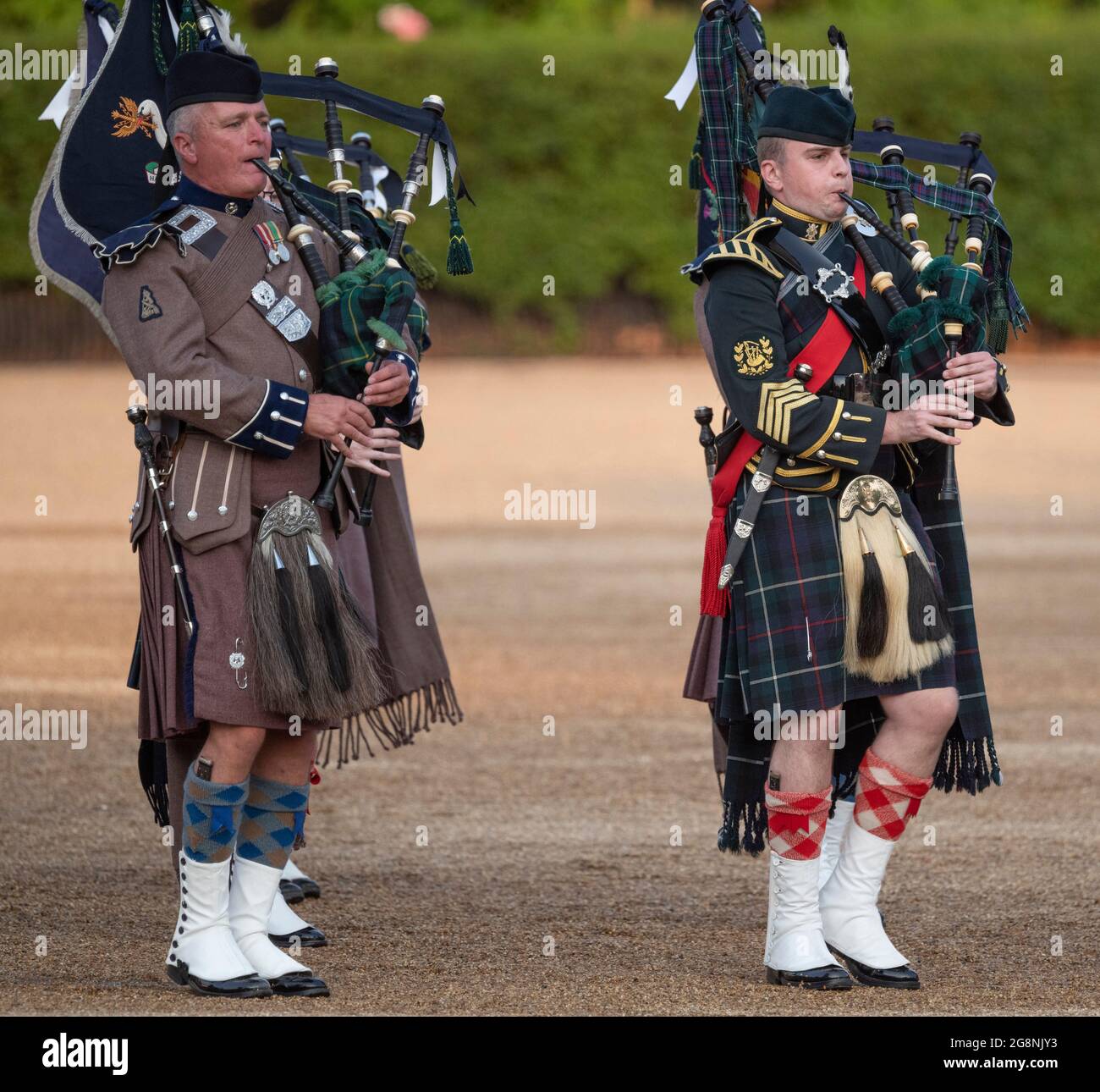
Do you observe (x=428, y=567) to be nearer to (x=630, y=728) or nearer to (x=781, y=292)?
(x=630, y=728)

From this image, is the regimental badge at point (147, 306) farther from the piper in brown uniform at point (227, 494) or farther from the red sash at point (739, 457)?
the red sash at point (739, 457)

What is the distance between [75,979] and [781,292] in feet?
6.63

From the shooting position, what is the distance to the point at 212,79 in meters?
4.01

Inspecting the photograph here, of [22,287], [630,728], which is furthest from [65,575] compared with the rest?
[22,287]

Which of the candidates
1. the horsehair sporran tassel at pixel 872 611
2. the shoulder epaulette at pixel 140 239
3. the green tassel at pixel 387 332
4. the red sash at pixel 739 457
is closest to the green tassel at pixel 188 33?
the shoulder epaulette at pixel 140 239

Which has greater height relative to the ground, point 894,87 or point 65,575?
point 894,87

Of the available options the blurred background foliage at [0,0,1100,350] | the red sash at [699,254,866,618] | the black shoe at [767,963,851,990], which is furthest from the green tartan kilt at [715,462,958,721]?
the blurred background foliage at [0,0,1100,350]

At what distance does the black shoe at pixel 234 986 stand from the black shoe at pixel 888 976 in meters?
1.21

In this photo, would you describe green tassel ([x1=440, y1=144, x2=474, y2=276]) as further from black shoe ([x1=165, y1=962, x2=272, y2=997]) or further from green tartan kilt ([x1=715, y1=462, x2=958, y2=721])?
black shoe ([x1=165, y1=962, x2=272, y2=997])

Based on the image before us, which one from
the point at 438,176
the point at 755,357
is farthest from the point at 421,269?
the point at 755,357

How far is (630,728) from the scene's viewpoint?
286 inches

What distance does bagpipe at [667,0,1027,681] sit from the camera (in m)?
4.00

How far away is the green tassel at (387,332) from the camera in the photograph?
4031 millimetres

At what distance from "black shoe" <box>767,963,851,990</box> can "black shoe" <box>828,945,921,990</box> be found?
7 centimetres
